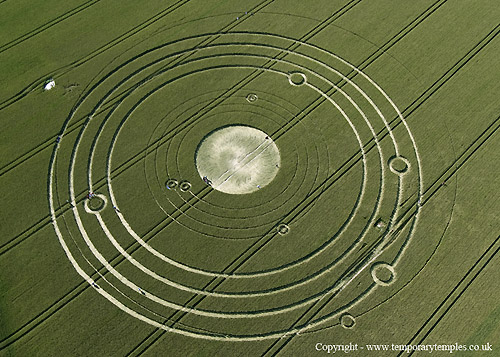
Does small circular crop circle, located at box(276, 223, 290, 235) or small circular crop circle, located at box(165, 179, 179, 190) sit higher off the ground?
small circular crop circle, located at box(165, 179, 179, 190)

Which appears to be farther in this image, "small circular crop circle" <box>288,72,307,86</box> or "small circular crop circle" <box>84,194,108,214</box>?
"small circular crop circle" <box>288,72,307,86</box>

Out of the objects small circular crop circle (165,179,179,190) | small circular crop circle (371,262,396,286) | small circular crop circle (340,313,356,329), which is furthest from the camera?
small circular crop circle (165,179,179,190)

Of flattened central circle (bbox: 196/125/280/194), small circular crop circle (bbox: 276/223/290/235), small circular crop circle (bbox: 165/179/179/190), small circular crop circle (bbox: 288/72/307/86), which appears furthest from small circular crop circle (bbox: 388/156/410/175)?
small circular crop circle (bbox: 165/179/179/190)

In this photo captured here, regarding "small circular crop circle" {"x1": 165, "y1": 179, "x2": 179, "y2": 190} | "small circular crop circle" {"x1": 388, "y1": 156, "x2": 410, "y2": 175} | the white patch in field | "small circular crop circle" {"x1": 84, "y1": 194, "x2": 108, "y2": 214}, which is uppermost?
the white patch in field

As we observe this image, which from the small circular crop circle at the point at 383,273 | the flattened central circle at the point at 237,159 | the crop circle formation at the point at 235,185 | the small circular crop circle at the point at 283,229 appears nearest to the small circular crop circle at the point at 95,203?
the crop circle formation at the point at 235,185

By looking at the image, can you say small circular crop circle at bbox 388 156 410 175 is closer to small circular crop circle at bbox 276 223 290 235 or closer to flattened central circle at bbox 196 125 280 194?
flattened central circle at bbox 196 125 280 194

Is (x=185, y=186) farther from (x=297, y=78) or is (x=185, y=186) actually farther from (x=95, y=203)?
(x=297, y=78)

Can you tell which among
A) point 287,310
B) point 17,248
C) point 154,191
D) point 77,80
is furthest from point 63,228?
point 287,310

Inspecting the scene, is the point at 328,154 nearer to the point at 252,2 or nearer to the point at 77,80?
the point at 252,2

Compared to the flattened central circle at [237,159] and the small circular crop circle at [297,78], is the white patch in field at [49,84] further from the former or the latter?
the small circular crop circle at [297,78]
